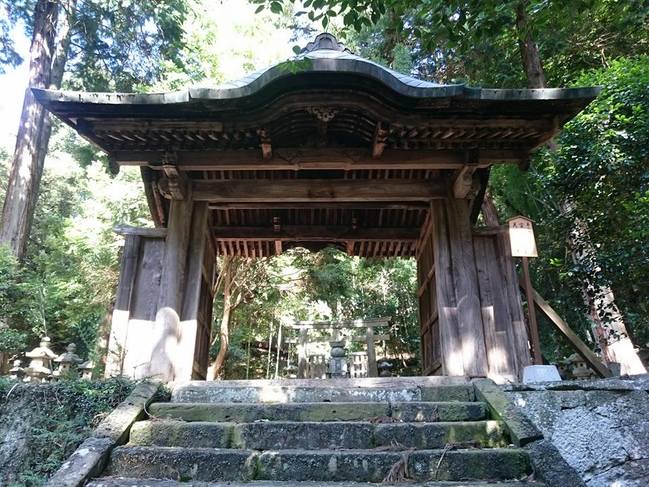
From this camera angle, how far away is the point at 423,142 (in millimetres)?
4977

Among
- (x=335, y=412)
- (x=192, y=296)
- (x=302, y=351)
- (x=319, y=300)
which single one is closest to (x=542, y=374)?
(x=335, y=412)

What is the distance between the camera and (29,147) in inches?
365

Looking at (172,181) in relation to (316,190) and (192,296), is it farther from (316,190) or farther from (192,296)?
(316,190)

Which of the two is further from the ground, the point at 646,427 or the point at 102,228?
the point at 102,228

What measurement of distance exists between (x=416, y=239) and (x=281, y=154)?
115 inches

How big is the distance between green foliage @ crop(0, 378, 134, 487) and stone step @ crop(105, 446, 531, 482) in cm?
100

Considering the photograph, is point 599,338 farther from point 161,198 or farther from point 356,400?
point 161,198

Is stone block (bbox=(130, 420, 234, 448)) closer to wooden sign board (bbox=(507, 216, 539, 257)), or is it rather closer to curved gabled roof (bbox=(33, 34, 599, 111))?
curved gabled roof (bbox=(33, 34, 599, 111))

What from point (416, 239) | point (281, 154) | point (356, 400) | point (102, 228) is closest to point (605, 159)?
point (416, 239)

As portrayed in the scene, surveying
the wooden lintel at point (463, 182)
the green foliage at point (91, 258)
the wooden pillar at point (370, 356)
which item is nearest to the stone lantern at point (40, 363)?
the green foliage at point (91, 258)

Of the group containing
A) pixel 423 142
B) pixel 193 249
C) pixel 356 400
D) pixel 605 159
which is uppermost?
pixel 605 159

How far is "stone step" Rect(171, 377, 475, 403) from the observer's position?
404cm

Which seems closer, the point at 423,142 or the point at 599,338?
the point at 423,142

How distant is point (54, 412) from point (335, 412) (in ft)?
7.90
